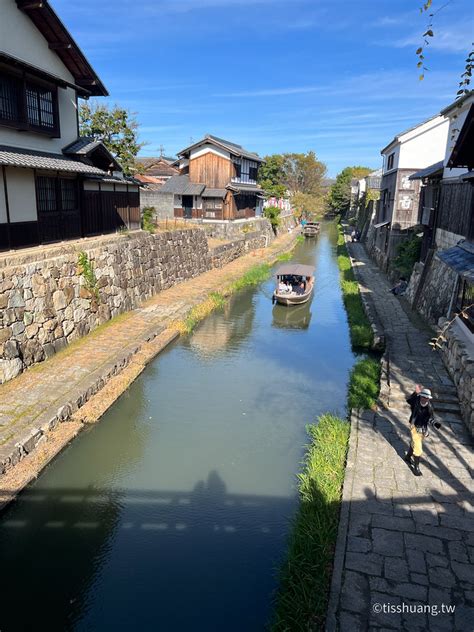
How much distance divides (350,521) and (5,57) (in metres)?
14.9

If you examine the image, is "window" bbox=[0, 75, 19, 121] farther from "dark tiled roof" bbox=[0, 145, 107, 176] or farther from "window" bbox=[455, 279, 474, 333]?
"window" bbox=[455, 279, 474, 333]

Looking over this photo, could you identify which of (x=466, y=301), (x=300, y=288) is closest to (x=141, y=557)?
(x=466, y=301)

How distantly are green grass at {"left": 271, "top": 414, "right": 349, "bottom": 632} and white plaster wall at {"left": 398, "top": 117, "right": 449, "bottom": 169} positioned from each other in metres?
25.0

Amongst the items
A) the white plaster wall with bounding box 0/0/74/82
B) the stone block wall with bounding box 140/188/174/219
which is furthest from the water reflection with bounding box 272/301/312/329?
the stone block wall with bounding box 140/188/174/219

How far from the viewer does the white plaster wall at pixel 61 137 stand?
13914 mm

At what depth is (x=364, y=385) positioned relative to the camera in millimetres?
12289

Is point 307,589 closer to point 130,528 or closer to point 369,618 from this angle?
point 369,618

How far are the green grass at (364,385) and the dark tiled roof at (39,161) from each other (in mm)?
11486

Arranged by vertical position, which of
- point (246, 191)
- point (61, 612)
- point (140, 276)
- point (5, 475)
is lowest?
point (61, 612)

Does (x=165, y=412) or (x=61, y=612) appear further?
(x=165, y=412)

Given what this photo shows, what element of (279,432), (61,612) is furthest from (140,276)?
(61,612)

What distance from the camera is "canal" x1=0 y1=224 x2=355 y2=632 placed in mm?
6254

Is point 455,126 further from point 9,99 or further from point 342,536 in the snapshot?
point 342,536

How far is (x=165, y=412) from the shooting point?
11844mm
